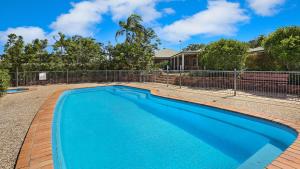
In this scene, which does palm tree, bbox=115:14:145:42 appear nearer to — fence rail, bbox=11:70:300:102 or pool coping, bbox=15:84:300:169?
fence rail, bbox=11:70:300:102

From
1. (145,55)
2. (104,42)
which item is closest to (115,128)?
(145,55)

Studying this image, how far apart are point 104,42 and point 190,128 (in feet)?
55.1

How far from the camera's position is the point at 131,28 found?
69.9 ft

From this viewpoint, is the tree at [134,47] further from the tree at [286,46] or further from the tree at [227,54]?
the tree at [286,46]

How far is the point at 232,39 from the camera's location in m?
13.4

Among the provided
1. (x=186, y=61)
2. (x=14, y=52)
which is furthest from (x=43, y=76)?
(x=186, y=61)

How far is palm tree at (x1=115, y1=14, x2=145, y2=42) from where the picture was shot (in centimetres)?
2106

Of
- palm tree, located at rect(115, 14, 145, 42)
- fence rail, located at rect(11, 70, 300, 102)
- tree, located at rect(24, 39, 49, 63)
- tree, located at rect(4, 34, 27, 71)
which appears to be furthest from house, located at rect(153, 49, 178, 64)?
tree, located at rect(4, 34, 27, 71)

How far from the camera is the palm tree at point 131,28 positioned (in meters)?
21.1

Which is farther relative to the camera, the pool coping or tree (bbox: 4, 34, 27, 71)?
tree (bbox: 4, 34, 27, 71)

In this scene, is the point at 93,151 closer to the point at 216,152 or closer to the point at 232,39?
the point at 216,152

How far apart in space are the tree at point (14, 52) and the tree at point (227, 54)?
15.3 metres

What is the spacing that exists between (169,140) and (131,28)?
18084 mm

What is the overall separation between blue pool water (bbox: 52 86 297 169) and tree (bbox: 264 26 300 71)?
6394mm
